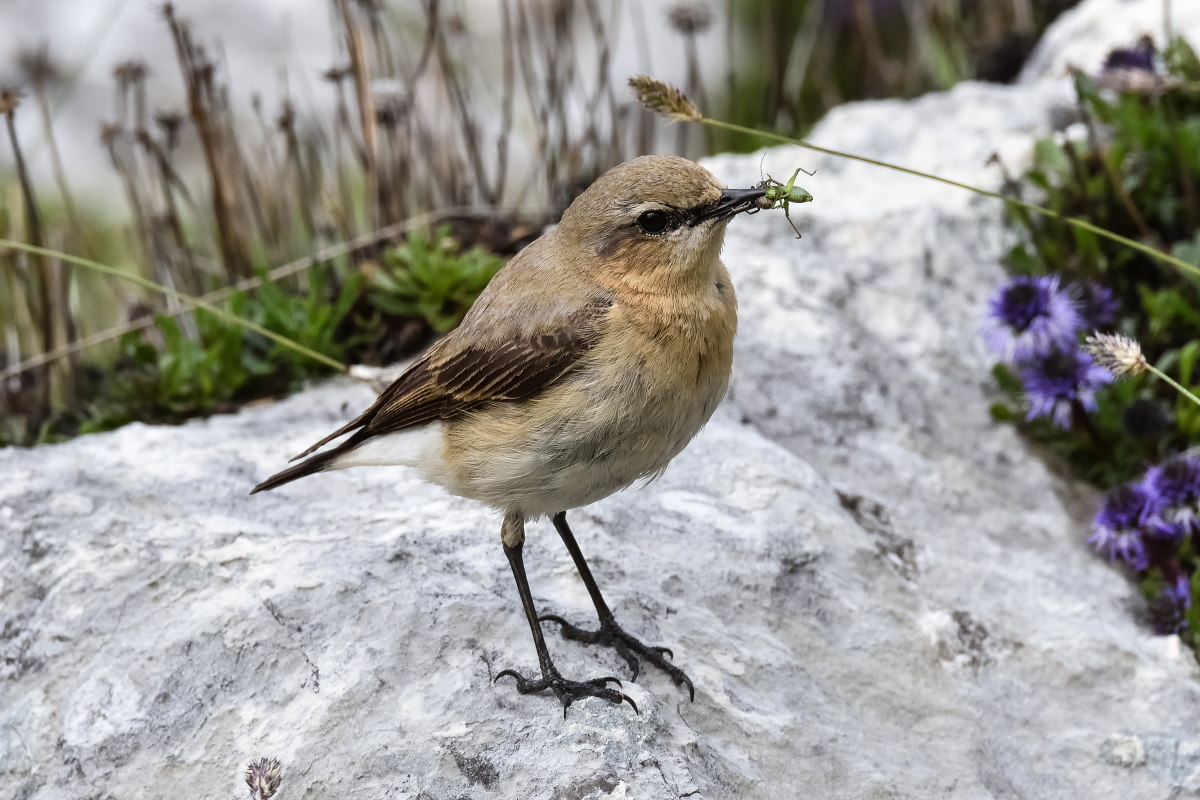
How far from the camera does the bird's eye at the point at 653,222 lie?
3506 mm

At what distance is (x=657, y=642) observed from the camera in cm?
375

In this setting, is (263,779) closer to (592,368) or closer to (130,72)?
(592,368)

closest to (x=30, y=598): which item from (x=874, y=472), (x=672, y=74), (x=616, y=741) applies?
(x=616, y=741)

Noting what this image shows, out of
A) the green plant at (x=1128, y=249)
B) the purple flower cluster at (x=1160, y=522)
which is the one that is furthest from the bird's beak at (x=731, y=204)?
the green plant at (x=1128, y=249)

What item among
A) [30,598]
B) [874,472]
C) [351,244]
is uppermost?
[351,244]

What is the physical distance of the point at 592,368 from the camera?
339cm

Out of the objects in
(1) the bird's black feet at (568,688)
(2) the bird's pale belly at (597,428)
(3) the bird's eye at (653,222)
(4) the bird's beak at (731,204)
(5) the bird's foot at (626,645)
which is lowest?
(5) the bird's foot at (626,645)

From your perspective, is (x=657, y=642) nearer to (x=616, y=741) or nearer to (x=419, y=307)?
(x=616, y=741)

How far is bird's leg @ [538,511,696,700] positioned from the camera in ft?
11.7

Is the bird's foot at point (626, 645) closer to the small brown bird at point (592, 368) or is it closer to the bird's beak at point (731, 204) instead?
the small brown bird at point (592, 368)

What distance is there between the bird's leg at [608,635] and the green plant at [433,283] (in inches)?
72.6

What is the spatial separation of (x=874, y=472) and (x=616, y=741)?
6.71 feet

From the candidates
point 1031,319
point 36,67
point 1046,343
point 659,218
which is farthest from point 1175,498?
point 36,67

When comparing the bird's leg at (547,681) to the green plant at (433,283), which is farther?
the green plant at (433,283)
